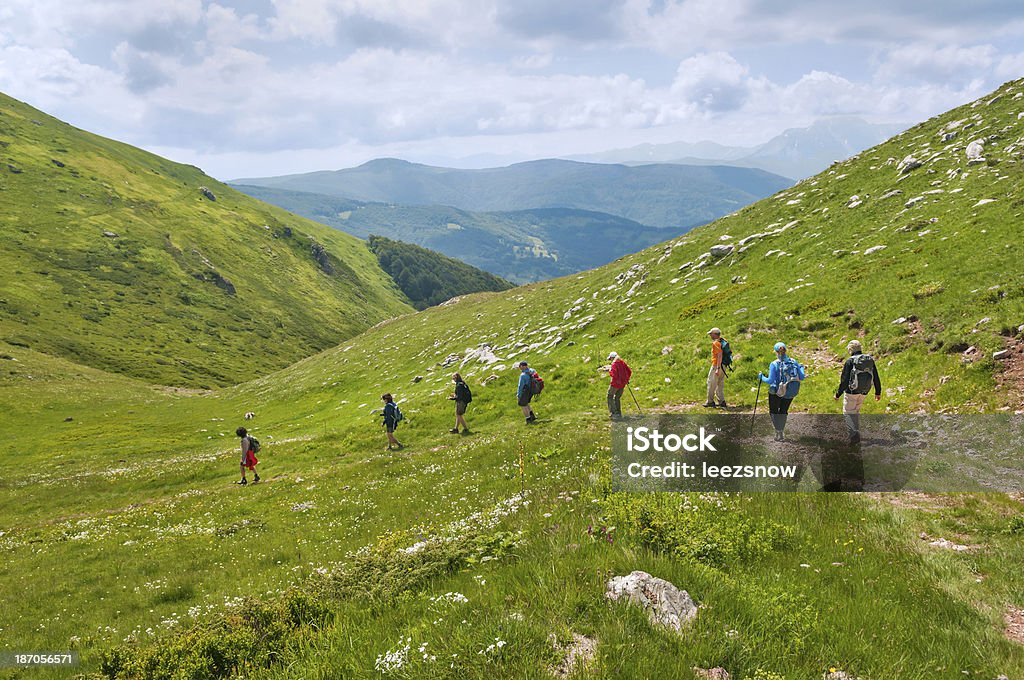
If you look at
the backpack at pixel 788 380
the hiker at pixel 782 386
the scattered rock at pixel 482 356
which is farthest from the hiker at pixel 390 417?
the backpack at pixel 788 380

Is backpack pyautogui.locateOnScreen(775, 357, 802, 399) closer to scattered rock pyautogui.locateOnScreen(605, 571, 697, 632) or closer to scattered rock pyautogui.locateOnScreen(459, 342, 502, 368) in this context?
scattered rock pyautogui.locateOnScreen(605, 571, 697, 632)

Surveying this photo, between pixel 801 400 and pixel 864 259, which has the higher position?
pixel 864 259

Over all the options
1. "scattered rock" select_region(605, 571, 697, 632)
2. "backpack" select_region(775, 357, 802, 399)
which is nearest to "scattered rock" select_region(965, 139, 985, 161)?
"backpack" select_region(775, 357, 802, 399)

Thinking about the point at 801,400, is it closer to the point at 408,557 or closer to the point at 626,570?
the point at 626,570

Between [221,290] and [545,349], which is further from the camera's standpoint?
[221,290]

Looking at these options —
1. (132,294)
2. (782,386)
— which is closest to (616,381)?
(782,386)

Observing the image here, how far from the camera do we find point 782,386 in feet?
52.6

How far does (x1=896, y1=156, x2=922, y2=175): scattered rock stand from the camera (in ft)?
125

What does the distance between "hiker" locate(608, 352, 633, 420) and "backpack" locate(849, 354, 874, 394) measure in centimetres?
791

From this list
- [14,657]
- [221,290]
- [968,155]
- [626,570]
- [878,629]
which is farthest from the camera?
[221,290]

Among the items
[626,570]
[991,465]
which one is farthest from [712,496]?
[991,465]

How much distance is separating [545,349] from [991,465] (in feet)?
93.4

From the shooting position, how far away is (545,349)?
39094 millimetres

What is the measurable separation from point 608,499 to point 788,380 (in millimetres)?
8981
